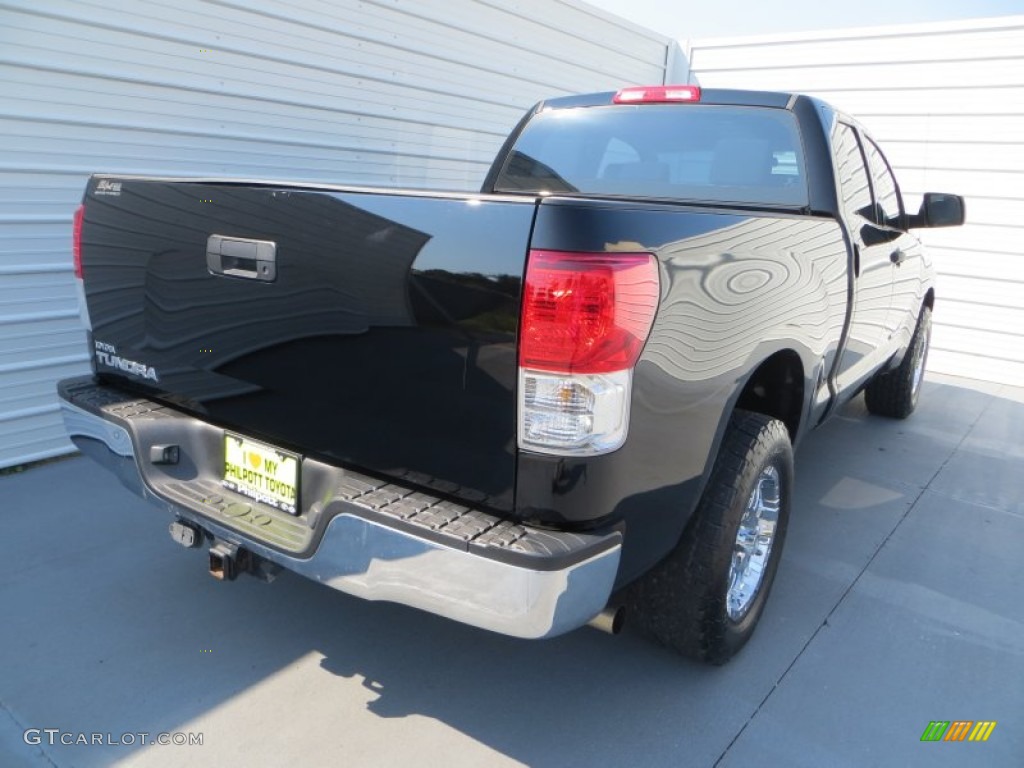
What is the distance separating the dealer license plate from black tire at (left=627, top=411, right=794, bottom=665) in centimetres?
110

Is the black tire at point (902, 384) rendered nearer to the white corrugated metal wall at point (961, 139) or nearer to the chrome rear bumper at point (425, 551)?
the white corrugated metal wall at point (961, 139)

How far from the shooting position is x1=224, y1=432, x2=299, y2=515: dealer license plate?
2.07 meters

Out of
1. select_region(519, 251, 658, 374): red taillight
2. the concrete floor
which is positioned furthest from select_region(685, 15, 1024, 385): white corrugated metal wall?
select_region(519, 251, 658, 374): red taillight

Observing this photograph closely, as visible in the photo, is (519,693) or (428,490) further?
(519,693)

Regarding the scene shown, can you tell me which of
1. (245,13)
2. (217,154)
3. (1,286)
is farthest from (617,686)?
(245,13)

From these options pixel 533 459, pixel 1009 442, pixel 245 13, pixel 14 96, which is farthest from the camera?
pixel 1009 442

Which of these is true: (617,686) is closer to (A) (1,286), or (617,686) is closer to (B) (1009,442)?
(A) (1,286)

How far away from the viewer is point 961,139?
7.82 meters

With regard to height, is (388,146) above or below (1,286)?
above

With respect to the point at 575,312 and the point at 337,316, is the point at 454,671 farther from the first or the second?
the point at 575,312

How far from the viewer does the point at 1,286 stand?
152 inches

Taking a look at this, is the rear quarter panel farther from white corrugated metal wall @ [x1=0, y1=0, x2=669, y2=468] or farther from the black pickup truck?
white corrugated metal wall @ [x1=0, y1=0, x2=669, y2=468]

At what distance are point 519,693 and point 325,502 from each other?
3.17 feet

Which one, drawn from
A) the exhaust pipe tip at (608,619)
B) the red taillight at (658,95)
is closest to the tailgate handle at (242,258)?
the exhaust pipe tip at (608,619)
